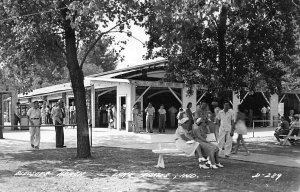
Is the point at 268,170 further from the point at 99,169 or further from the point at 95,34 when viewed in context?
the point at 95,34

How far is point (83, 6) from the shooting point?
29.8ft

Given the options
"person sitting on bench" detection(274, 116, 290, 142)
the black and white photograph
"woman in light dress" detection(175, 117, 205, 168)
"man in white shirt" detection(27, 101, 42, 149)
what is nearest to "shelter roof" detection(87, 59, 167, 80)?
the black and white photograph

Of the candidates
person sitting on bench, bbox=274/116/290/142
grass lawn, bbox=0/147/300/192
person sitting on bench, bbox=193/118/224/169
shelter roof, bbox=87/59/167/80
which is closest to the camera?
grass lawn, bbox=0/147/300/192

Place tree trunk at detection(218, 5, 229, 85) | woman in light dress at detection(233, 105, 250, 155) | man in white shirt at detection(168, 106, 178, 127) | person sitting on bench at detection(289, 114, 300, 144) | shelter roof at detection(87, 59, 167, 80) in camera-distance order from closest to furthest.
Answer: woman in light dress at detection(233, 105, 250, 155) < tree trunk at detection(218, 5, 229, 85) < person sitting on bench at detection(289, 114, 300, 144) < shelter roof at detection(87, 59, 167, 80) < man in white shirt at detection(168, 106, 178, 127)

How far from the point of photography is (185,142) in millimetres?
9969

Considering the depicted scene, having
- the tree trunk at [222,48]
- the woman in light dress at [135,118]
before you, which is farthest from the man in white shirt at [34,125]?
the woman in light dress at [135,118]

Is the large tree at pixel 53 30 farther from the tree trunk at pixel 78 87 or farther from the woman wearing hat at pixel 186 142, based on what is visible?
the woman wearing hat at pixel 186 142

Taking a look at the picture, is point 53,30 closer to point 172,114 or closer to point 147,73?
point 147,73

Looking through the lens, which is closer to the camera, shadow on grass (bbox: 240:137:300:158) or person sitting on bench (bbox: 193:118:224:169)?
person sitting on bench (bbox: 193:118:224:169)

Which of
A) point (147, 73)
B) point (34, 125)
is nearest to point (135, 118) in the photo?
point (147, 73)

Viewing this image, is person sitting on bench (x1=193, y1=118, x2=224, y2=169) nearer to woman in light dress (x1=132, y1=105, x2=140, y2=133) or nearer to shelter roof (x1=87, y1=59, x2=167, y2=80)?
woman in light dress (x1=132, y1=105, x2=140, y2=133)

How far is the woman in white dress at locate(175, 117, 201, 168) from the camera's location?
32.2 feet

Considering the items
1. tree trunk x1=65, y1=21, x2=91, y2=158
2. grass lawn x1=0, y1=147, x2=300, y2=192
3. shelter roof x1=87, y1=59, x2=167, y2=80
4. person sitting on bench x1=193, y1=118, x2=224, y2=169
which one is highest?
shelter roof x1=87, y1=59, x2=167, y2=80

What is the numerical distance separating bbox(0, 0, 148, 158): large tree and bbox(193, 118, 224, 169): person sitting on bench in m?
3.40
